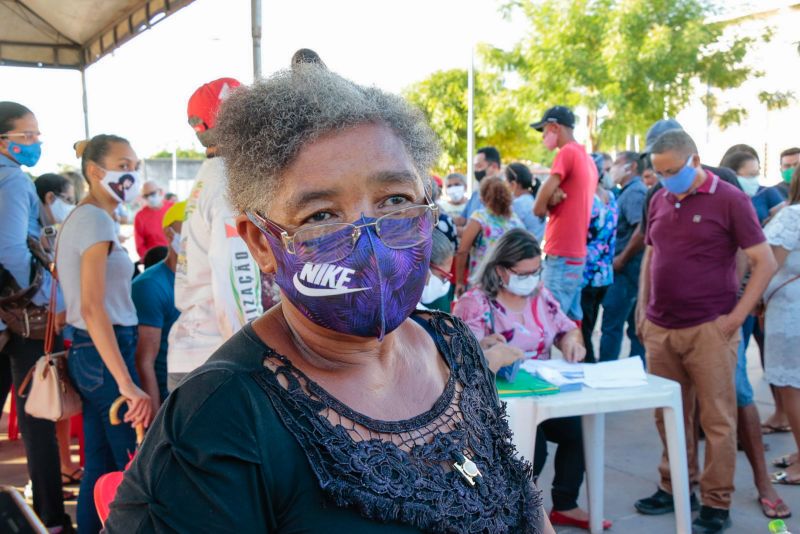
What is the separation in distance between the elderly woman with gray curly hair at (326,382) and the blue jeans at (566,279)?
4423 millimetres

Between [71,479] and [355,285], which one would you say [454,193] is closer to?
[71,479]

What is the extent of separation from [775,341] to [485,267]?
191 centimetres

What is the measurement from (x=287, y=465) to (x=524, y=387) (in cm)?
239

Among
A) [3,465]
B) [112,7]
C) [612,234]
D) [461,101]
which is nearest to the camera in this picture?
[3,465]

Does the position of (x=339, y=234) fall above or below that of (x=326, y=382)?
above

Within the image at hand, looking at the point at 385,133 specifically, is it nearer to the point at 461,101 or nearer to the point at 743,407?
the point at 743,407

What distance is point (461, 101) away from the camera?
3022 centimetres

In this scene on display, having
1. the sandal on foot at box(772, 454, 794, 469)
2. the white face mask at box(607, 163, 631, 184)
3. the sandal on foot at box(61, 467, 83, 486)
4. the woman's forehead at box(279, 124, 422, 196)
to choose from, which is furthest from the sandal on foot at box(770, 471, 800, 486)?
the sandal on foot at box(61, 467, 83, 486)

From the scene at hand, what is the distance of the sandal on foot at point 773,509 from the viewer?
155 inches

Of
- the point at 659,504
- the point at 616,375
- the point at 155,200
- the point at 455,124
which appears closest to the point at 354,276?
the point at 616,375

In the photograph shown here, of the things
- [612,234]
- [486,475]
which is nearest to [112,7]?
[612,234]

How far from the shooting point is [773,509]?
3949mm

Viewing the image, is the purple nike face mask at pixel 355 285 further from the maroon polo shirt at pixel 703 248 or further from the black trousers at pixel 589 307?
the black trousers at pixel 589 307

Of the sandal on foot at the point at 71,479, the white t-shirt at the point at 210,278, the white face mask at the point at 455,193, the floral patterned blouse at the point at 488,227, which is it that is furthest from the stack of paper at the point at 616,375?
the white face mask at the point at 455,193
